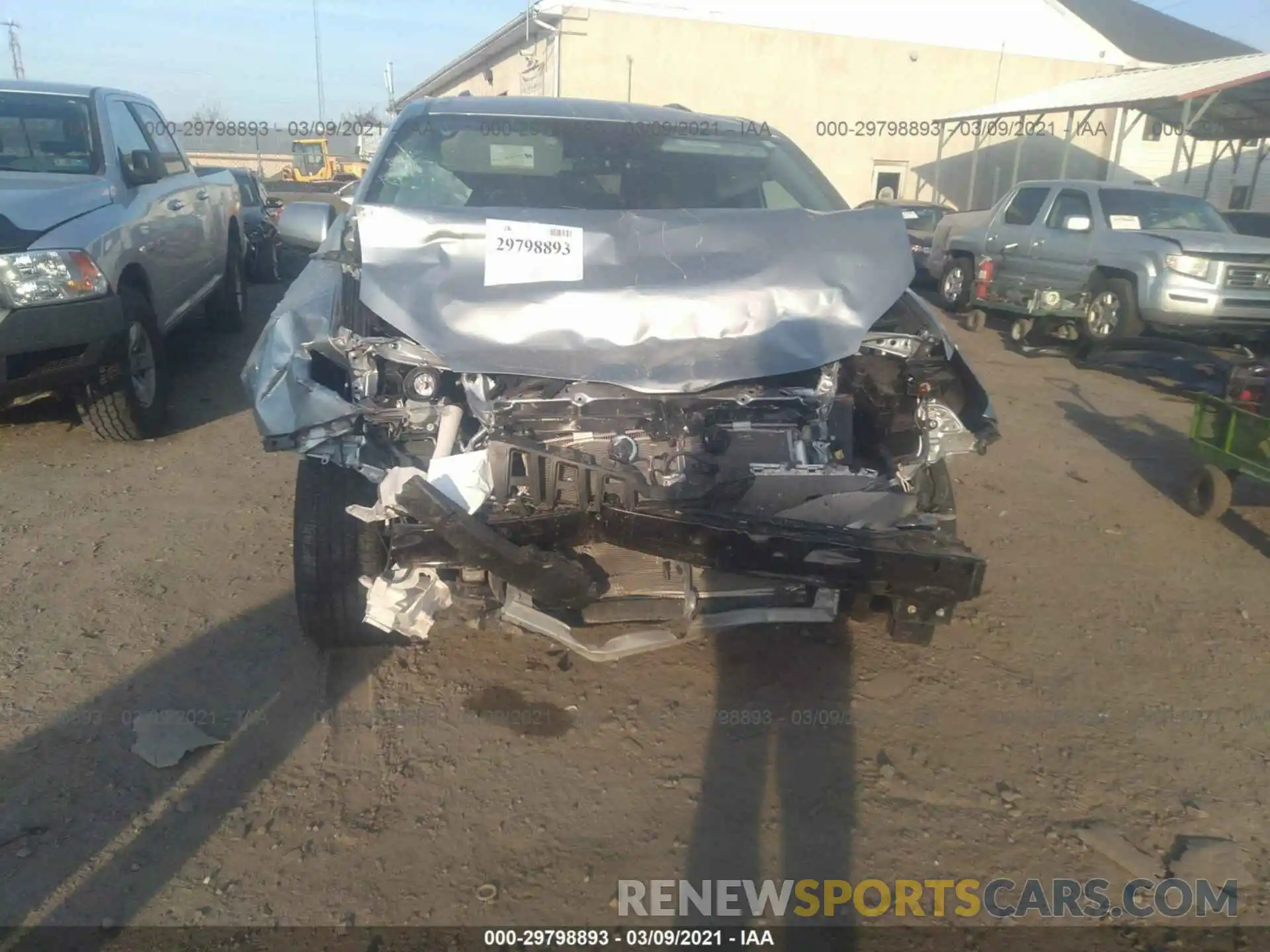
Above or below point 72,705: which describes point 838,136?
above

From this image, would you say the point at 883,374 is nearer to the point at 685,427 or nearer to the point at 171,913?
the point at 685,427

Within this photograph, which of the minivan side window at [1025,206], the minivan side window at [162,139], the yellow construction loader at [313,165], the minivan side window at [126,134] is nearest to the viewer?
the minivan side window at [126,134]

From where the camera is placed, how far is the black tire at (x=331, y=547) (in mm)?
3074

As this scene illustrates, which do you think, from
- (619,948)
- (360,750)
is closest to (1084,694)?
(619,948)

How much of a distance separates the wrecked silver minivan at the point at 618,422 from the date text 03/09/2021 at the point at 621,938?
91 centimetres

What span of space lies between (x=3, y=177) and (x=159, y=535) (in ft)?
8.06

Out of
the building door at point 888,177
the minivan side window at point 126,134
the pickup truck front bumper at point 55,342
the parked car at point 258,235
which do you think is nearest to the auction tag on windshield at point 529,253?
the pickup truck front bumper at point 55,342

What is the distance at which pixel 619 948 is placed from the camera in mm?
2240

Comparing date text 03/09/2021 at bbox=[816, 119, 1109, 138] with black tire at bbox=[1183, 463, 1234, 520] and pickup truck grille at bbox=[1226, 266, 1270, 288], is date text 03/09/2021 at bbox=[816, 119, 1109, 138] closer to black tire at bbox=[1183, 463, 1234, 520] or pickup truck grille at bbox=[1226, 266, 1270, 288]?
pickup truck grille at bbox=[1226, 266, 1270, 288]

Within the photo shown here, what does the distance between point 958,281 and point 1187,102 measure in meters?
7.11

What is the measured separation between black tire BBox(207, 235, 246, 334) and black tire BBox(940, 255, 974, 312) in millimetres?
8735

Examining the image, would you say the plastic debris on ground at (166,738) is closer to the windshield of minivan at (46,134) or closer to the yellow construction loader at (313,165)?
the windshield of minivan at (46,134)

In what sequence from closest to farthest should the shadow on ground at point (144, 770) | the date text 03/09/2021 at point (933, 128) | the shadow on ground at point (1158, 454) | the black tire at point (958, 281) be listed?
the shadow on ground at point (144, 770) → the shadow on ground at point (1158, 454) → the black tire at point (958, 281) → the date text 03/09/2021 at point (933, 128)

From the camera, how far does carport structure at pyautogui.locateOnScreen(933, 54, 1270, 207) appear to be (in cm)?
1524
